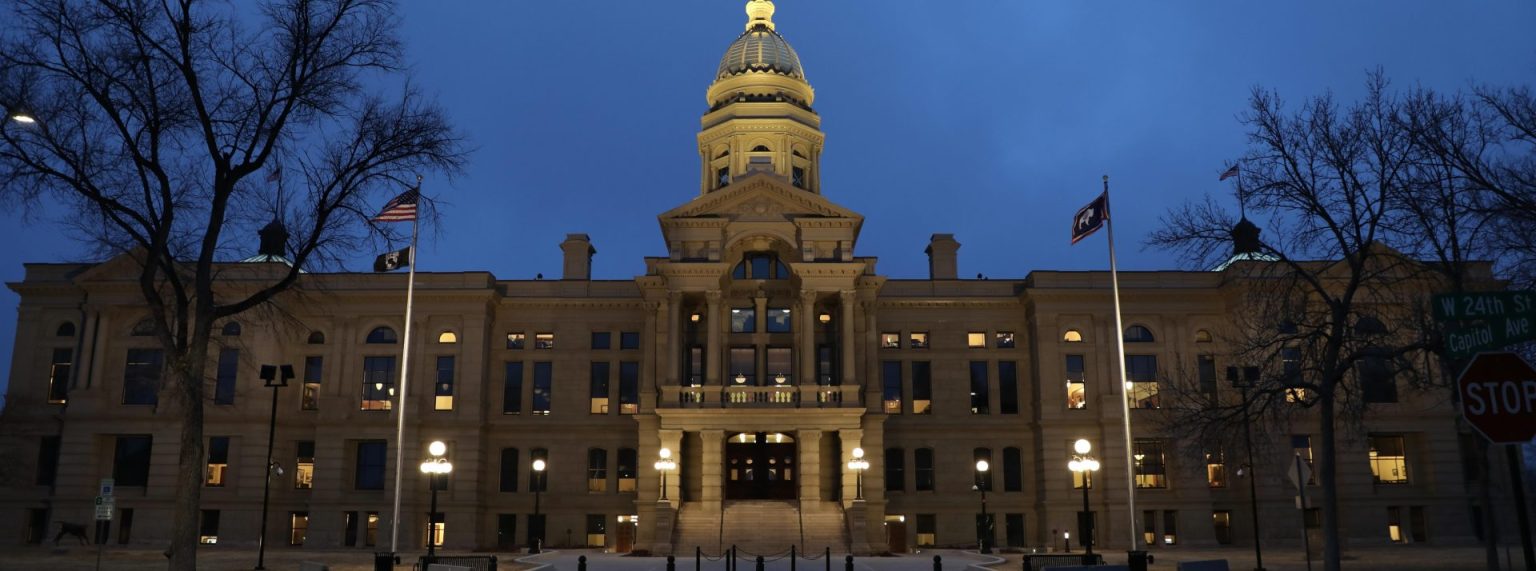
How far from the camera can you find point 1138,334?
56.5m

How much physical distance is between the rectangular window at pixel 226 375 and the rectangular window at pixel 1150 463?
148 ft

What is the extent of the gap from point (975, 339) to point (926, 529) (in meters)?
10.3

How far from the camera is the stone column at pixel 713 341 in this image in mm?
52031

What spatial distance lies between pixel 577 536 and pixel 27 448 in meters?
27.1

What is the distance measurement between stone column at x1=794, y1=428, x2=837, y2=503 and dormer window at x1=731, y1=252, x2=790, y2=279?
9.06 meters

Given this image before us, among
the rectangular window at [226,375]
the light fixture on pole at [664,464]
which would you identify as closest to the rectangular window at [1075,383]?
the light fixture on pole at [664,464]

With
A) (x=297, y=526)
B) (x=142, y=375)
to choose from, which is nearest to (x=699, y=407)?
(x=297, y=526)

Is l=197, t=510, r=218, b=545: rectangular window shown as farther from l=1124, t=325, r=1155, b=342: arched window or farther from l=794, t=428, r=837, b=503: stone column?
l=1124, t=325, r=1155, b=342: arched window

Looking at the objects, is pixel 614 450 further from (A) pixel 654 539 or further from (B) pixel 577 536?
(A) pixel 654 539

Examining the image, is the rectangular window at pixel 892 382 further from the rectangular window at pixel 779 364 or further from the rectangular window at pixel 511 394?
the rectangular window at pixel 511 394

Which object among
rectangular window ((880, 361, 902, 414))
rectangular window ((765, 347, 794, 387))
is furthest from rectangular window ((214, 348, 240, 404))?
rectangular window ((880, 361, 902, 414))

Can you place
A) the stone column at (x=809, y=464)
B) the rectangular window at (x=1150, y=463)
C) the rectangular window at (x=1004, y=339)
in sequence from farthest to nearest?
1. the rectangular window at (x=1004, y=339)
2. the rectangular window at (x=1150, y=463)
3. the stone column at (x=809, y=464)

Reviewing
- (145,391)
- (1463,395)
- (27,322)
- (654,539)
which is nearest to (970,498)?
(654,539)

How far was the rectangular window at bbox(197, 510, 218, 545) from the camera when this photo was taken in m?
53.4
